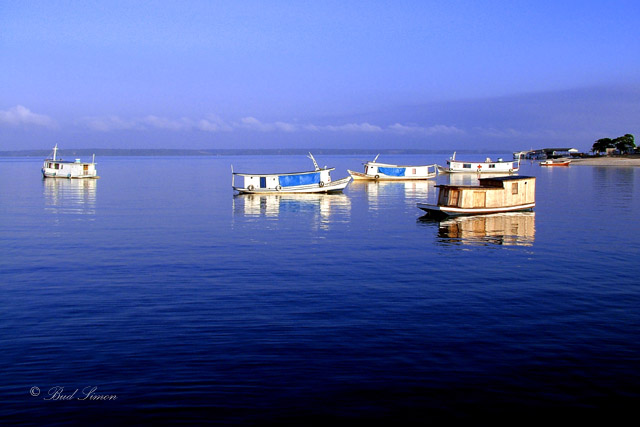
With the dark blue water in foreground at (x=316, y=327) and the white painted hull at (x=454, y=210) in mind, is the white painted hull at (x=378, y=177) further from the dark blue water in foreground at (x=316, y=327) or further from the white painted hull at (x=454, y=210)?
the dark blue water in foreground at (x=316, y=327)

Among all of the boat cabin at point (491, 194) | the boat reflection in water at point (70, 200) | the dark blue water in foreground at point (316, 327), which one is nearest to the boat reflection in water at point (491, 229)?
the dark blue water in foreground at point (316, 327)

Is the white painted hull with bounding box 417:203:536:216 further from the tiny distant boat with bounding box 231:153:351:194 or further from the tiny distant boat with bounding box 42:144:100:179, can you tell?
the tiny distant boat with bounding box 42:144:100:179

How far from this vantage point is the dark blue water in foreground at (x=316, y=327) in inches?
479

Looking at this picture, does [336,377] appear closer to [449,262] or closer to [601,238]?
[449,262]

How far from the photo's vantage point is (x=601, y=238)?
1421 inches

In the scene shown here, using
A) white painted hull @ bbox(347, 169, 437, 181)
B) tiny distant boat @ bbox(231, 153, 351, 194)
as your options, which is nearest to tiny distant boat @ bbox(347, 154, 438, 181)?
white painted hull @ bbox(347, 169, 437, 181)

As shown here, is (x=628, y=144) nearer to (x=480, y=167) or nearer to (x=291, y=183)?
(x=480, y=167)

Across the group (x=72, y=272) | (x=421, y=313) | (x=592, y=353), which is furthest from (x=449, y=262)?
(x=72, y=272)

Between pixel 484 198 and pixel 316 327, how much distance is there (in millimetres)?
34870

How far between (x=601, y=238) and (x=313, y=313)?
25128mm

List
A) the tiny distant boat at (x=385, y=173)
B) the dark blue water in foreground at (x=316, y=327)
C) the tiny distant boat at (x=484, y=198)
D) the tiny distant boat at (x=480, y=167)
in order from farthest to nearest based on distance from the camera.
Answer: the tiny distant boat at (x=480, y=167) < the tiny distant boat at (x=385, y=173) < the tiny distant boat at (x=484, y=198) < the dark blue water in foreground at (x=316, y=327)

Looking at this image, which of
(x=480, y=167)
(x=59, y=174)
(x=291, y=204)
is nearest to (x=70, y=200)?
(x=291, y=204)

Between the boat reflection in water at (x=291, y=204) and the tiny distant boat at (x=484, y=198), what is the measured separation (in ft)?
30.5

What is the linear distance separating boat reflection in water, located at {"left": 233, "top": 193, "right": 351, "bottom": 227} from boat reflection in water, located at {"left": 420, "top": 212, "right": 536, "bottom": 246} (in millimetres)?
10389
